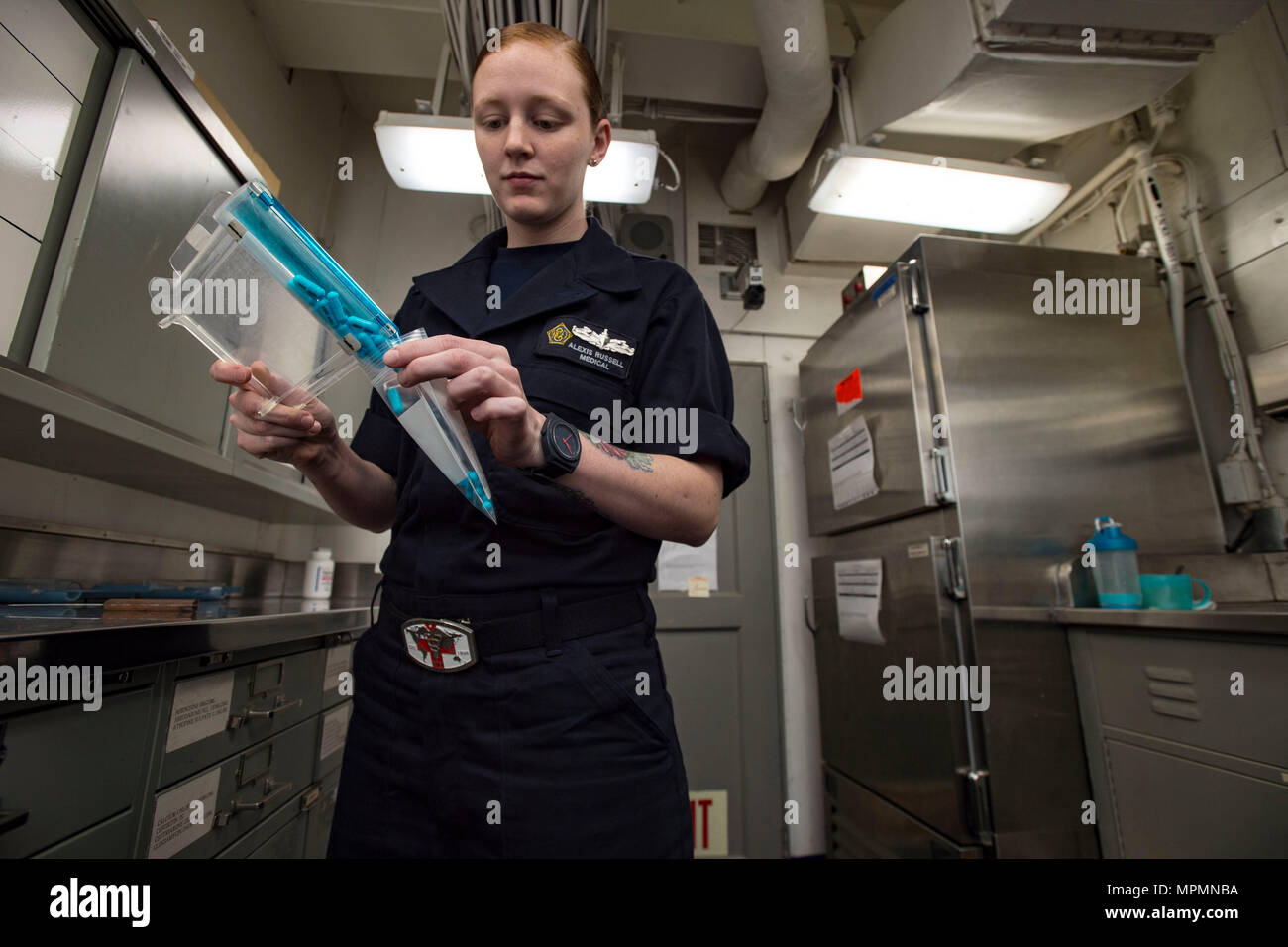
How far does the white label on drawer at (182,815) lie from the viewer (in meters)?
0.91

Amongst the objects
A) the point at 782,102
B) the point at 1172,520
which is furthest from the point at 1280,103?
the point at 782,102

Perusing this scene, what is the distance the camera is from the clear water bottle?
1493 millimetres

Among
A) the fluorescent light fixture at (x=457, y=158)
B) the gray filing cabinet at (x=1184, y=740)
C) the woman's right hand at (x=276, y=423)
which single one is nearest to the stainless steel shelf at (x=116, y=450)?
the woman's right hand at (x=276, y=423)

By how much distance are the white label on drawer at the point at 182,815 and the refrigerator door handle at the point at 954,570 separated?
1.75 meters

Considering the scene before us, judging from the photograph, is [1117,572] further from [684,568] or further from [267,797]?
[267,797]

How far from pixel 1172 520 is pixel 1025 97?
4.55ft

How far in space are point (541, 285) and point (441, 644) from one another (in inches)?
17.9

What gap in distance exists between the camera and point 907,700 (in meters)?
1.74

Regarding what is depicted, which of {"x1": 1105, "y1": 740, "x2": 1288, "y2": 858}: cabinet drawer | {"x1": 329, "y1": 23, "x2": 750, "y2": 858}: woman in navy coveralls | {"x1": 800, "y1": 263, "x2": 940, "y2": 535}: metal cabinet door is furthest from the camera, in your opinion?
{"x1": 800, "y1": 263, "x2": 940, "y2": 535}: metal cabinet door

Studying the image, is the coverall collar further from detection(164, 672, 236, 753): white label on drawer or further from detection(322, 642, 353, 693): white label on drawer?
detection(322, 642, 353, 693): white label on drawer

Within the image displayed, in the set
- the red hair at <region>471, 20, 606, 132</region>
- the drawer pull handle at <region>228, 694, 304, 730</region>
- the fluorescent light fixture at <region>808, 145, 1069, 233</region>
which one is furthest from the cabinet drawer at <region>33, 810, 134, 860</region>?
the fluorescent light fixture at <region>808, 145, 1069, 233</region>

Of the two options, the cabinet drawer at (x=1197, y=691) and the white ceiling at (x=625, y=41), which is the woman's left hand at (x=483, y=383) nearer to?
the cabinet drawer at (x=1197, y=691)

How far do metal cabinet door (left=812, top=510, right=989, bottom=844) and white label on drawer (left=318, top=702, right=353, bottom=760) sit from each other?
1603mm
